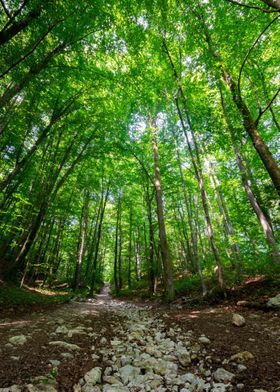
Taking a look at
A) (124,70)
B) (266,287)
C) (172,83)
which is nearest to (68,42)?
(124,70)

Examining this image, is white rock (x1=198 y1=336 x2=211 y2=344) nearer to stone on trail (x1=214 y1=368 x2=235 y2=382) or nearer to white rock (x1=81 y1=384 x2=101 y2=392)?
stone on trail (x1=214 y1=368 x2=235 y2=382)

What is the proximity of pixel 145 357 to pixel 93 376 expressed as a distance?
3.74 feet

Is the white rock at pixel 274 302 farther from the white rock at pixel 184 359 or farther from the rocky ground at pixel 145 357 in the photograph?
the white rock at pixel 184 359

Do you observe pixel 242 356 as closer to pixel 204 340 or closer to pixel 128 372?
pixel 204 340

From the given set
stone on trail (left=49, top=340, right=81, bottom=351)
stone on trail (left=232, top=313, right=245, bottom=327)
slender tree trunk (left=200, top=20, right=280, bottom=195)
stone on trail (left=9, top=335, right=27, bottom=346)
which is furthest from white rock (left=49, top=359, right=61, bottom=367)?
slender tree trunk (left=200, top=20, right=280, bottom=195)

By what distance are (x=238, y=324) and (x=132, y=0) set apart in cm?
909

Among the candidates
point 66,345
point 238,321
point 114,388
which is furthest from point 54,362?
point 238,321

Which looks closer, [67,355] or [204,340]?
[67,355]

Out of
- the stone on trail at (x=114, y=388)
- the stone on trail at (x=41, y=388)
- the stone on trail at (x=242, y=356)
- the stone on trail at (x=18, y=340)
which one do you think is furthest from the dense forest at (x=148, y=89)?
the stone on trail at (x=41, y=388)

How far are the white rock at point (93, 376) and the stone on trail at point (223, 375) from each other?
149 cm

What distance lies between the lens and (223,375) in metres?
2.67

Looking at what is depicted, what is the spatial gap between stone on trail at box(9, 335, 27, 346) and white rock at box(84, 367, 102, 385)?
151 cm

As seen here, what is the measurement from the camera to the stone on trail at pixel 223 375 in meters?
2.61

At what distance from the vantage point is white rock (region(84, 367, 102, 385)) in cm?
261
